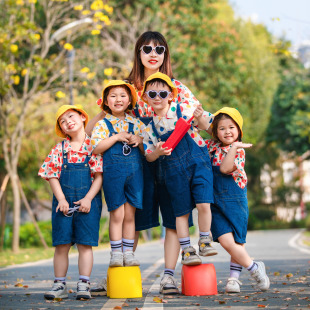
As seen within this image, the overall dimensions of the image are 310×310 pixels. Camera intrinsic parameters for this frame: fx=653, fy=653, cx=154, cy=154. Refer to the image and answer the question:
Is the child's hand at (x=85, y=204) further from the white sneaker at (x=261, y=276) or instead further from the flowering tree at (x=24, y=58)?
the flowering tree at (x=24, y=58)

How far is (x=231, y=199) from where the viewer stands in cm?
648

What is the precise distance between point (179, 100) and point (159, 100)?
30 centimetres

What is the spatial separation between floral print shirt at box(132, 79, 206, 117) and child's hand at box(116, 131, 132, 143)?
486 millimetres

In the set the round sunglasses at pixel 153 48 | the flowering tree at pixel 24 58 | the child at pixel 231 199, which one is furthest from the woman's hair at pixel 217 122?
the flowering tree at pixel 24 58

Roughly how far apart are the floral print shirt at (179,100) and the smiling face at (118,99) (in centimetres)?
23

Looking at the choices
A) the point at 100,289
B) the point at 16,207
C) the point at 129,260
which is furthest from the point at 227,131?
the point at 16,207

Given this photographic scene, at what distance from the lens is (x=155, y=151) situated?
619 cm

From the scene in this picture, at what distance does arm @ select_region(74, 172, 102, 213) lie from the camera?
248 inches

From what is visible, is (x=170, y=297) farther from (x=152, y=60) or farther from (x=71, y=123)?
(x=152, y=60)

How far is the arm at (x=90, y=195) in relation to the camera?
20.7 feet

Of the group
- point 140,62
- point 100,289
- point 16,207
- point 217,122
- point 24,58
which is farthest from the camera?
point 24,58

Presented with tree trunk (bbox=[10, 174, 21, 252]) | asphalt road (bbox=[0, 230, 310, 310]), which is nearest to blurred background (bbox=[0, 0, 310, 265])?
tree trunk (bbox=[10, 174, 21, 252])

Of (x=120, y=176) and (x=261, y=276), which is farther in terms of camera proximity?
(x=261, y=276)

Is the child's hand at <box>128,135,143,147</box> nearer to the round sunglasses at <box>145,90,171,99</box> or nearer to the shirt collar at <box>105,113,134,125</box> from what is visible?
the shirt collar at <box>105,113,134,125</box>
